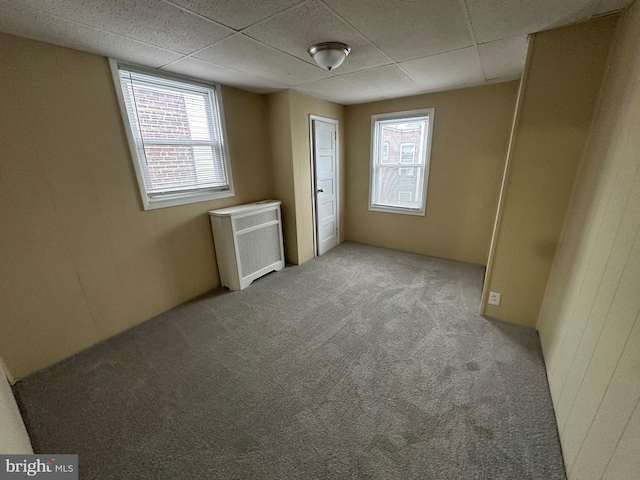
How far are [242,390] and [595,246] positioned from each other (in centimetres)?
219

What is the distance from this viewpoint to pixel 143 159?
223cm

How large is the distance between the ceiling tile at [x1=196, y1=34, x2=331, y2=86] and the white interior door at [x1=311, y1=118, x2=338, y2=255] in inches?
36.8

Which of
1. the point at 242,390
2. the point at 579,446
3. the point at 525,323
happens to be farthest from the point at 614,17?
the point at 242,390

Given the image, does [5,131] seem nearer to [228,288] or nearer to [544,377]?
[228,288]

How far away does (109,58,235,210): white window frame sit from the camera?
202 cm

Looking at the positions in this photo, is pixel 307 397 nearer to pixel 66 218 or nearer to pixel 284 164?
pixel 66 218

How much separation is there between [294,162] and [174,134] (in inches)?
52.4

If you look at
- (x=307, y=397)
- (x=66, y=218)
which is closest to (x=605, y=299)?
(x=307, y=397)

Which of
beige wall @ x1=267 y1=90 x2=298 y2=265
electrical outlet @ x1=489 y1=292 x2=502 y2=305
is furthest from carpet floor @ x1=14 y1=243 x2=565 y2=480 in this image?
beige wall @ x1=267 y1=90 x2=298 y2=265

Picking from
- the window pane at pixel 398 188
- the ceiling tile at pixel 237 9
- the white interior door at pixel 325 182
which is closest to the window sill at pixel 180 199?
the white interior door at pixel 325 182

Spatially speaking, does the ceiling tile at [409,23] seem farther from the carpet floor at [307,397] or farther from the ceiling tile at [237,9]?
the carpet floor at [307,397]

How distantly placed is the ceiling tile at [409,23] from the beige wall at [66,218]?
1912mm

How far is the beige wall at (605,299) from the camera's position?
864 millimetres

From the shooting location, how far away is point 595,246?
130 cm
